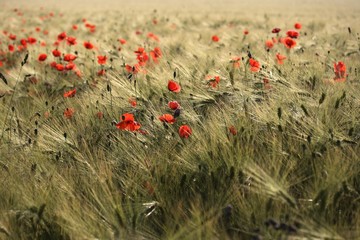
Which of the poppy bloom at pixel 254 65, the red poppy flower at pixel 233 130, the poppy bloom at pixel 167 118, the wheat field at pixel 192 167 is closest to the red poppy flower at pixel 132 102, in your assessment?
the wheat field at pixel 192 167

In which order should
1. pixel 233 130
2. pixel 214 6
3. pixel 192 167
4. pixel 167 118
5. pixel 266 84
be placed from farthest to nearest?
pixel 214 6 < pixel 266 84 < pixel 167 118 < pixel 233 130 < pixel 192 167

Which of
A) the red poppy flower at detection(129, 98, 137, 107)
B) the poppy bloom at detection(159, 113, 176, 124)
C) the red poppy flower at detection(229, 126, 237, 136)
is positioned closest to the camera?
the red poppy flower at detection(229, 126, 237, 136)

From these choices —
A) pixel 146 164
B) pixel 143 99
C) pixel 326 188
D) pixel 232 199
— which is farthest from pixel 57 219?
pixel 143 99

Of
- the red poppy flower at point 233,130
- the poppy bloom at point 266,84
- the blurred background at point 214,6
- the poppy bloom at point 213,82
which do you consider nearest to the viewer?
the red poppy flower at point 233,130

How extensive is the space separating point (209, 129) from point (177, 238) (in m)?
0.65

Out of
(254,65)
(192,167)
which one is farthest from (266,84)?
(192,167)

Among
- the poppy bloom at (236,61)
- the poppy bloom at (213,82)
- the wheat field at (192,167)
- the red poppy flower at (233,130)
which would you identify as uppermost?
the poppy bloom at (236,61)

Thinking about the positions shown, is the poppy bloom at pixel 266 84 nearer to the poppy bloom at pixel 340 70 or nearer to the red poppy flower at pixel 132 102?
the poppy bloom at pixel 340 70

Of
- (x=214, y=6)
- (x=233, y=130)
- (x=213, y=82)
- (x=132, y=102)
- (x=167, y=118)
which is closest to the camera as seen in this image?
(x=233, y=130)

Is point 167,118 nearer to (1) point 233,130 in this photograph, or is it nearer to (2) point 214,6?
(1) point 233,130

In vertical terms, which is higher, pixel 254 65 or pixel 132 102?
pixel 254 65

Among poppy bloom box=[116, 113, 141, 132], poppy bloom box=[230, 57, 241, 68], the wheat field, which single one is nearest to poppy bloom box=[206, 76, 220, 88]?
the wheat field

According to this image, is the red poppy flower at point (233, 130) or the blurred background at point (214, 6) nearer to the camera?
the red poppy flower at point (233, 130)

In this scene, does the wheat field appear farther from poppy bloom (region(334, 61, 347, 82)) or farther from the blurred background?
the blurred background
